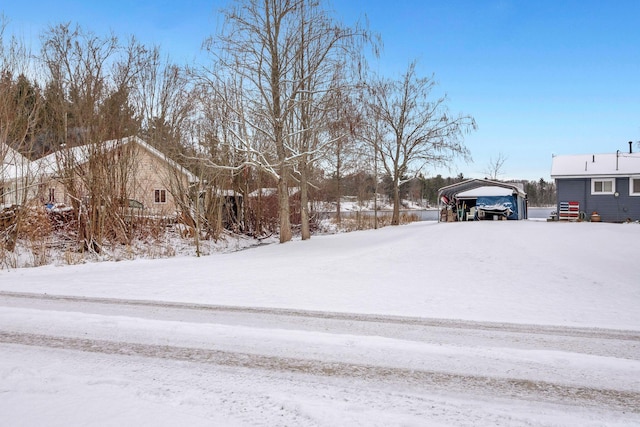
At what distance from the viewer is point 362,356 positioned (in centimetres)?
491

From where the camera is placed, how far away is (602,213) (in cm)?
3016

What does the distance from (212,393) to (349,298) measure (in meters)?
4.80

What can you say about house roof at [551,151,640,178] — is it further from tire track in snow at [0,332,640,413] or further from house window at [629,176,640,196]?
tire track in snow at [0,332,640,413]

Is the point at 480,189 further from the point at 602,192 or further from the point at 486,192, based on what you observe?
the point at 602,192

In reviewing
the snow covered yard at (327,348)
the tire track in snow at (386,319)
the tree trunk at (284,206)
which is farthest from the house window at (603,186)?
the tire track in snow at (386,319)

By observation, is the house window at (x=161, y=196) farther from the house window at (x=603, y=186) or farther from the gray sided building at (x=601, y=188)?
the house window at (x=603, y=186)

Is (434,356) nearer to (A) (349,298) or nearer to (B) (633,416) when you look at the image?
(B) (633,416)

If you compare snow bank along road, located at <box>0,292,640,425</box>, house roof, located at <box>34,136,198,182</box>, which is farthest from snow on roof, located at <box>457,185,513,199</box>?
snow bank along road, located at <box>0,292,640,425</box>

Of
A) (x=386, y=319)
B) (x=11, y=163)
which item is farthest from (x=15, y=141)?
(x=386, y=319)

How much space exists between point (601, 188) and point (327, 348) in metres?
31.5

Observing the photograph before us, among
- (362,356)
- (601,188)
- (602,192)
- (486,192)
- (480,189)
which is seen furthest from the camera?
(480,189)

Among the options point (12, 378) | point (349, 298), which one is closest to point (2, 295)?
point (12, 378)

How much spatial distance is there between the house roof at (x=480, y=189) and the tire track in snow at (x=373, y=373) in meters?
30.4

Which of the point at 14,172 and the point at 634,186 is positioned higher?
the point at 14,172
